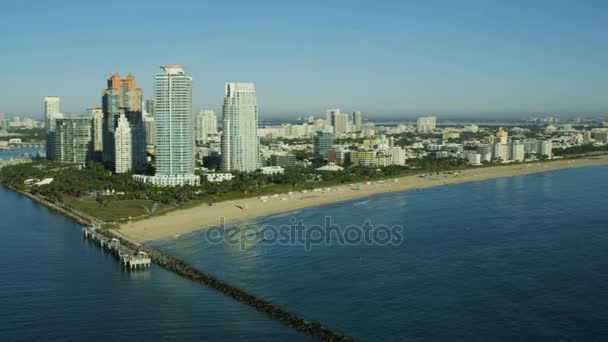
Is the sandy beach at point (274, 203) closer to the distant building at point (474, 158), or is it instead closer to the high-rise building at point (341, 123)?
the distant building at point (474, 158)

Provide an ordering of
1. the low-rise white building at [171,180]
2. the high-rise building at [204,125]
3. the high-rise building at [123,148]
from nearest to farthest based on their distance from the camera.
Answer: the low-rise white building at [171,180] < the high-rise building at [123,148] < the high-rise building at [204,125]

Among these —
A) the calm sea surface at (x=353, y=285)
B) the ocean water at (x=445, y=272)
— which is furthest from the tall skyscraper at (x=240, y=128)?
the calm sea surface at (x=353, y=285)

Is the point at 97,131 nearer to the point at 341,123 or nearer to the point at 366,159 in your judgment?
the point at 366,159

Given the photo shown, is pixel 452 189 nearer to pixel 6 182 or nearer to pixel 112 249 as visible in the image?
pixel 112 249

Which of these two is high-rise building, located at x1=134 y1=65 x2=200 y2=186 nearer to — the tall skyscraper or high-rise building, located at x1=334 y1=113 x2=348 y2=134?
the tall skyscraper

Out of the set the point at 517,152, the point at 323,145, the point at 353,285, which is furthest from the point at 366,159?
the point at 353,285
